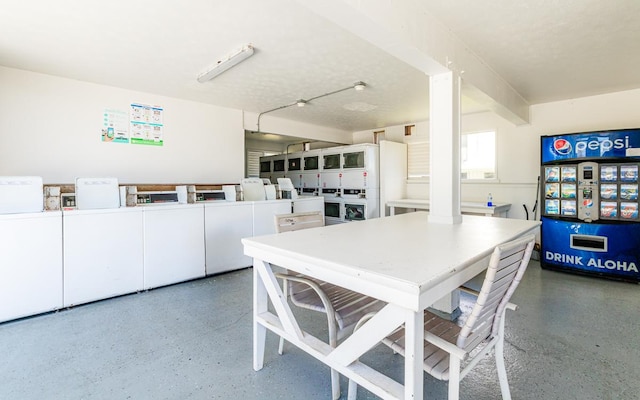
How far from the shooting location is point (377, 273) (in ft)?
3.58

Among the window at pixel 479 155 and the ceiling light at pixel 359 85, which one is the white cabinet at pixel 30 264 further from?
the window at pixel 479 155

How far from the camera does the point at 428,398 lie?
158 centimetres

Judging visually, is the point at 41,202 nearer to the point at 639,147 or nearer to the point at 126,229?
the point at 126,229

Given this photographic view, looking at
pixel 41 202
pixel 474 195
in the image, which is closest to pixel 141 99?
pixel 41 202

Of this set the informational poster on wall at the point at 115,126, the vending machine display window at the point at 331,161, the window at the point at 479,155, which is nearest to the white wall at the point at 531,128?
the window at the point at 479,155

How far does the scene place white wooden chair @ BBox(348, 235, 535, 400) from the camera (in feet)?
3.57

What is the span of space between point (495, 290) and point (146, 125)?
4.79 metres

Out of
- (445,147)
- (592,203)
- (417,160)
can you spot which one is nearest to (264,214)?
(445,147)

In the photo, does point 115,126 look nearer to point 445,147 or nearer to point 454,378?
point 445,147

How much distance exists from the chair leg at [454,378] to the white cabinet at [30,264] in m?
3.36

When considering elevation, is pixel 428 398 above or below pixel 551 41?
below

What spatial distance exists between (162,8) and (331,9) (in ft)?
4.90

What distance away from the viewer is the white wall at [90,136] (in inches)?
135

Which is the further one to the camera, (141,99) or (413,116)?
(413,116)
